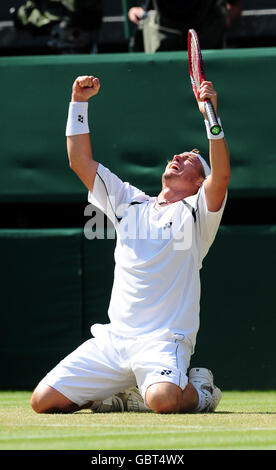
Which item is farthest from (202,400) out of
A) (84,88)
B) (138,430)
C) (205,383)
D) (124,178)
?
(124,178)

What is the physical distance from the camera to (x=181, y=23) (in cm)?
819

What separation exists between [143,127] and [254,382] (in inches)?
81.8

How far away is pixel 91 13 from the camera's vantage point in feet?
28.5

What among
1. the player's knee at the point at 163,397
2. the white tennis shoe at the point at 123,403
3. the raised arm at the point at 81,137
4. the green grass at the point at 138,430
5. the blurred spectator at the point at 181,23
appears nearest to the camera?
the green grass at the point at 138,430

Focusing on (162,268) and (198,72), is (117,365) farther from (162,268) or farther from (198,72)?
(198,72)

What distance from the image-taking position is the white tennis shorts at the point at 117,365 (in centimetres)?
530

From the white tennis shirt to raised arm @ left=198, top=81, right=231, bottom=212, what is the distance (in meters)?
0.06

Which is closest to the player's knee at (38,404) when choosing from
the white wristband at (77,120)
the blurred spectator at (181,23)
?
the white wristband at (77,120)

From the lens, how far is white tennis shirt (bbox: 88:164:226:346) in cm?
545

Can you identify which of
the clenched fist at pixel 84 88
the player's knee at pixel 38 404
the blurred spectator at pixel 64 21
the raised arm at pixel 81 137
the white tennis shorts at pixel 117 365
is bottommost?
the player's knee at pixel 38 404

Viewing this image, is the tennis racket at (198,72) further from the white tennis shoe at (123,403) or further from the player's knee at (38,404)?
the player's knee at (38,404)

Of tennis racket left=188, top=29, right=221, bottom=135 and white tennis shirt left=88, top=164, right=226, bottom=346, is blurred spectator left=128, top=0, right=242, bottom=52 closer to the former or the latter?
tennis racket left=188, top=29, right=221, bottom=135

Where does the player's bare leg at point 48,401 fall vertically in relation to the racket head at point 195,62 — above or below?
below
